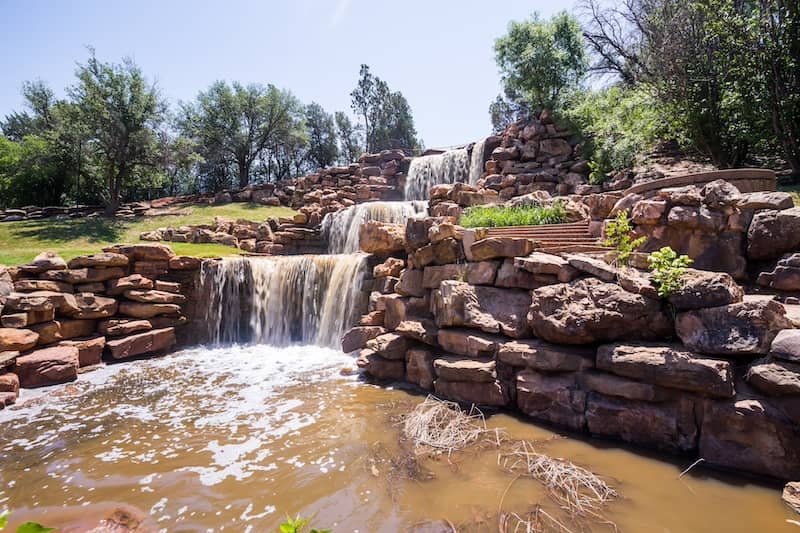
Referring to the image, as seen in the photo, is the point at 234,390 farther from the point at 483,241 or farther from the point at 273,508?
the point at 483,241

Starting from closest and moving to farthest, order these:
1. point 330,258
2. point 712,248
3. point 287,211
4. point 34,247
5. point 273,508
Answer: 1. point 273,508
2. point 712,248
3. point 330,258
4. point 34,247
5. point 287,211

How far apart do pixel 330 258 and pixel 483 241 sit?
5.19 metres

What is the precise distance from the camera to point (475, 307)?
5.59 m

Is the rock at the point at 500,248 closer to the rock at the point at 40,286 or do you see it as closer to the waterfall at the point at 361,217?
the waterfall at the point at 361,217

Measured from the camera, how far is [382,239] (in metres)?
8.55

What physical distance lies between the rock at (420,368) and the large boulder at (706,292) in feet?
10.9

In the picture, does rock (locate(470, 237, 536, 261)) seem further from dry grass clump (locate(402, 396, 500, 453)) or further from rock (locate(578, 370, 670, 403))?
dry grass clump (locate(402, 396, 500, 453))

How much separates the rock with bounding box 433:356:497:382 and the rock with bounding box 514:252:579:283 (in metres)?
1.43

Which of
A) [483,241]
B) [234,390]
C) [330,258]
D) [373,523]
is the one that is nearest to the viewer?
[373,523]

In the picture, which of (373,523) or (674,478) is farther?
(674,478)

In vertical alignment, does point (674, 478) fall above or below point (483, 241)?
below

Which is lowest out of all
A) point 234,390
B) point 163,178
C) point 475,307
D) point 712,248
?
point 234,390

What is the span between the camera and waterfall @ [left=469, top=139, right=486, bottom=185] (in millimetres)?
18062

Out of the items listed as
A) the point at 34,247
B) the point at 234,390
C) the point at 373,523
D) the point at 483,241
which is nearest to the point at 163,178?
the point at 34,247
